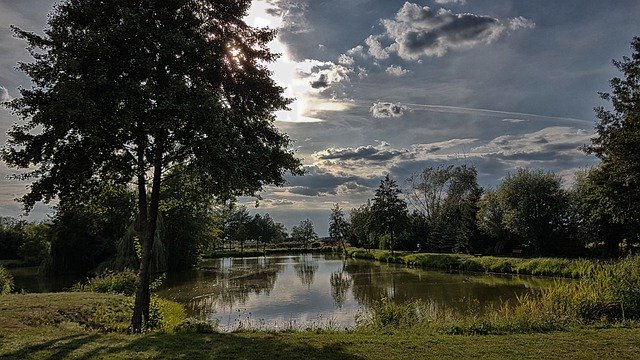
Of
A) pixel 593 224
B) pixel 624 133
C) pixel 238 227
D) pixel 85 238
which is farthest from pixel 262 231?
pixel 624 133

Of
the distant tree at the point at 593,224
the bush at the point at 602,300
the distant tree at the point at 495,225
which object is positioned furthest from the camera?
the distant tree at the point at 495,225

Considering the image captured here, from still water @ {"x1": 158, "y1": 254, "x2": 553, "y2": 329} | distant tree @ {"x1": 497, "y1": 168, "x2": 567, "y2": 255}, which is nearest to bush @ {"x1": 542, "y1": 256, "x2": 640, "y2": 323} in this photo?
still water @ {"x1": 158, "y1": 254, "x2": 553, "y2": 329}

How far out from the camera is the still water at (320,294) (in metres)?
19.5

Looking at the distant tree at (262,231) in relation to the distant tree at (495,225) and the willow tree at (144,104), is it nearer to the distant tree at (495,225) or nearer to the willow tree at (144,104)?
the distant tree at (495,225)

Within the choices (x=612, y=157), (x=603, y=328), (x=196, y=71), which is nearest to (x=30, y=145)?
(x=196, y=71)

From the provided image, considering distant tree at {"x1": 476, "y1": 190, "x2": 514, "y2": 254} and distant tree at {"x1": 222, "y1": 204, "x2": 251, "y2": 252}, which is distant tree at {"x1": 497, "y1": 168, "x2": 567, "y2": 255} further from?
distant tree at {"x1": 222, "y1": 204, "x2": 251, "y2": 252}

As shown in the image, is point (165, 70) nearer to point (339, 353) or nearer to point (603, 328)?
point (339, 353)

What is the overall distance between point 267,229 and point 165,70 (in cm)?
10806

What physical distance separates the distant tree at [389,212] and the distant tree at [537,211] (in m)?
17.2

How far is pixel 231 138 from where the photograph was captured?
1243 cm

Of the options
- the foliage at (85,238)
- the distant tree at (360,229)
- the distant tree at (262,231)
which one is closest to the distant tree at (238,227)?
the distant tree at (262,231)

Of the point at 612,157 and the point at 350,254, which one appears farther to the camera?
the point at 350,254

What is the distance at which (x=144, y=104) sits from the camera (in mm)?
11727

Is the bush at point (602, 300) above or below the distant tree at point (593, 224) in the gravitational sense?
below
